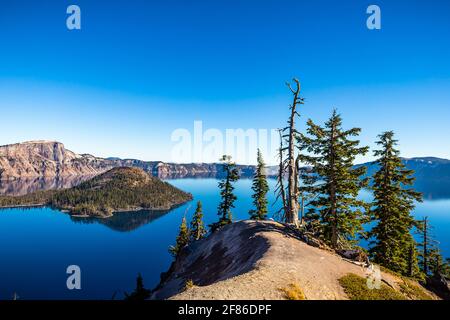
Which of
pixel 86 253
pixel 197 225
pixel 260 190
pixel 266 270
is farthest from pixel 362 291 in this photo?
pixel 86 253

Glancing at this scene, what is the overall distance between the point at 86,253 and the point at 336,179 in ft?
453

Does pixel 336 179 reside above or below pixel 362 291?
above

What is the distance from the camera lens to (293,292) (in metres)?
11.7

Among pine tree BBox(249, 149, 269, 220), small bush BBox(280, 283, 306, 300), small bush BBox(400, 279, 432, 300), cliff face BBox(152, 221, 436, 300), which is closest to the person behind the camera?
small bush BBox(280, 283, 306, 300)

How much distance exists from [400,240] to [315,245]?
41.8 ft

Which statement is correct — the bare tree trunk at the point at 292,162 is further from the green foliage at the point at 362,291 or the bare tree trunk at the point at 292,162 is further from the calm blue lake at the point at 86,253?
the calm blue lake at the point at 86,253

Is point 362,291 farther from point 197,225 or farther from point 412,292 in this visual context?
point 197,225

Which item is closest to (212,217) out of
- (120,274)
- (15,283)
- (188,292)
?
(120,274)

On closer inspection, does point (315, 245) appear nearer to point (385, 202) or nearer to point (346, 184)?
point (346, 184)

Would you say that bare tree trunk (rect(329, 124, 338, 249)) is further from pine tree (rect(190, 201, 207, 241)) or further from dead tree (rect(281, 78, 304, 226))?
pine tree (rect(190, 201, 207, 241))

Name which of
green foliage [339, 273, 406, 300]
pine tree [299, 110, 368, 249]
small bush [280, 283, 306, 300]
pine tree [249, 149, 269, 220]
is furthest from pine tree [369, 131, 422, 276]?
pine tree [249, 149, 269, 220]

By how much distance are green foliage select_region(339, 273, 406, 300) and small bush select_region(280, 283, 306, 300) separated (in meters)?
3.12

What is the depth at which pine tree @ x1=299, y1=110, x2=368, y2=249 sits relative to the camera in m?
22.2

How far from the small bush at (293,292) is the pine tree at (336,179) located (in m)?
11.3
